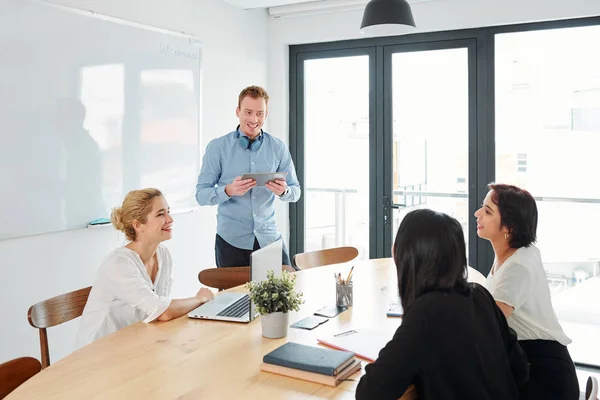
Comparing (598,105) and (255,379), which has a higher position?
(598,105)

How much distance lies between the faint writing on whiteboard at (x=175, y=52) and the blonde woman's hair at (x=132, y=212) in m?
1.89

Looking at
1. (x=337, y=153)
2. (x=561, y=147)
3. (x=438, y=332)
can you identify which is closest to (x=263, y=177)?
(x=438, y=332)

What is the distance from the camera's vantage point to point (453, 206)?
4707 millimetres

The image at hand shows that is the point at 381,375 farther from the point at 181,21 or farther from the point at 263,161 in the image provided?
the point at 181,21

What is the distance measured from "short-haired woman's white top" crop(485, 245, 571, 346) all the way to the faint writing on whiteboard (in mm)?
2879

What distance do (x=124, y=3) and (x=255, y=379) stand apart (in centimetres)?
287

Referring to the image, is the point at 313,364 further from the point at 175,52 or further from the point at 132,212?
the point at 175,52

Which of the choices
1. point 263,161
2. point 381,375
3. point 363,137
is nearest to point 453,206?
point 363,137

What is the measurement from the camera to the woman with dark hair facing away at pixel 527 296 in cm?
198

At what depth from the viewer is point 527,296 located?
6.78 ft

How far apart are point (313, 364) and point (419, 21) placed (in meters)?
3.56

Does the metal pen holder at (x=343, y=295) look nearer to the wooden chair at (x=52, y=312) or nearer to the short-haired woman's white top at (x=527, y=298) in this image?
the short-haired woman's white top at (x=527, y=298)

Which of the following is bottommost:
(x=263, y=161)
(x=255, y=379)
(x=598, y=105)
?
(x=255, y=379)

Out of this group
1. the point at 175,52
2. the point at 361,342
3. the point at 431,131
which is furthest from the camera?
the point at 431,131
